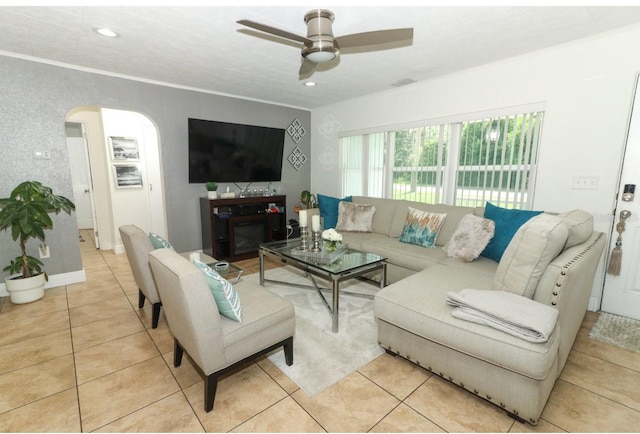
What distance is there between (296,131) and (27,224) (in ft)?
12.4

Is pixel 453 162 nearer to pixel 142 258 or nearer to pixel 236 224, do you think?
pixel 236 224

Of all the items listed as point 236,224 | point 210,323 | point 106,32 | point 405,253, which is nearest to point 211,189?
point 236,224

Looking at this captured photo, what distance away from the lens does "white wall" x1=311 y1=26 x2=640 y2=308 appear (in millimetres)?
2557

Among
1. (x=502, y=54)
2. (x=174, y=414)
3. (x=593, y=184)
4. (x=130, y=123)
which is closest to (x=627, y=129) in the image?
(x=593, y=184)

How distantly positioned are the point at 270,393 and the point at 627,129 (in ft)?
11.4

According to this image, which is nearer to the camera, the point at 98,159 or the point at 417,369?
the point at 417,369

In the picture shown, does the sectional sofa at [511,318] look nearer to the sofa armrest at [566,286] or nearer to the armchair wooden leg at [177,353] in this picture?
the sofa armrest at [566,286]

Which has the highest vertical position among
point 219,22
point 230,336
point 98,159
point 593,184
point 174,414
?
point 219,22

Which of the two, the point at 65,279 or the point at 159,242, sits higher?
the point at 159,242

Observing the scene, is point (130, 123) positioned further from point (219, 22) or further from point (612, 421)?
point (612, 421)

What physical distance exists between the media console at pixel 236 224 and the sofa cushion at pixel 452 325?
2.92 metres

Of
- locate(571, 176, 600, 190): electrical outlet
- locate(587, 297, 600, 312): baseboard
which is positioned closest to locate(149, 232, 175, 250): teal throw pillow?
locate(571, 176, 600, 190): electrical outlet

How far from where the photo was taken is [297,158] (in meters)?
5.42

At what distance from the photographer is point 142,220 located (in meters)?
5.05
